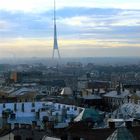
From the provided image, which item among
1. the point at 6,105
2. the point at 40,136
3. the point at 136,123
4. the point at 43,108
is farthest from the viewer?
the point at 6,105

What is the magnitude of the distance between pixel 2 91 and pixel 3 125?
60.4 m

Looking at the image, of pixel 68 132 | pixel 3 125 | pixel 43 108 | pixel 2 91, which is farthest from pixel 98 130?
pixel 2 91

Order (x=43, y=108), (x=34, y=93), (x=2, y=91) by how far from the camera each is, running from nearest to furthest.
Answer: (x=43, y=108), (x=34, y=93), (x=2, y=91)

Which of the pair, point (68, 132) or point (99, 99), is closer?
point (68, 132)

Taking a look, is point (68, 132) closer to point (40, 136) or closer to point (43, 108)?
point (40, 136)

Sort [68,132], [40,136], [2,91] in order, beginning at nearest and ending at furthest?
1. [40,136]
2. [68,132]
3. [2,91]

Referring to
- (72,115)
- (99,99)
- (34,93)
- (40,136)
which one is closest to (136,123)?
(40,136)

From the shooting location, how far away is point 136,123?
38.6 metres

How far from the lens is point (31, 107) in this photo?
183 feet

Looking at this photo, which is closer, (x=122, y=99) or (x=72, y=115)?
(x=72, y=115)

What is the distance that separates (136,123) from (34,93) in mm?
52534

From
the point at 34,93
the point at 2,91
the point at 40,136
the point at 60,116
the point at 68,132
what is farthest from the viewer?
the point at 2,91

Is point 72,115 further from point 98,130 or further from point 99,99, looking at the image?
point 99,99

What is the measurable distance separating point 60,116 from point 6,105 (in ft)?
37.4
